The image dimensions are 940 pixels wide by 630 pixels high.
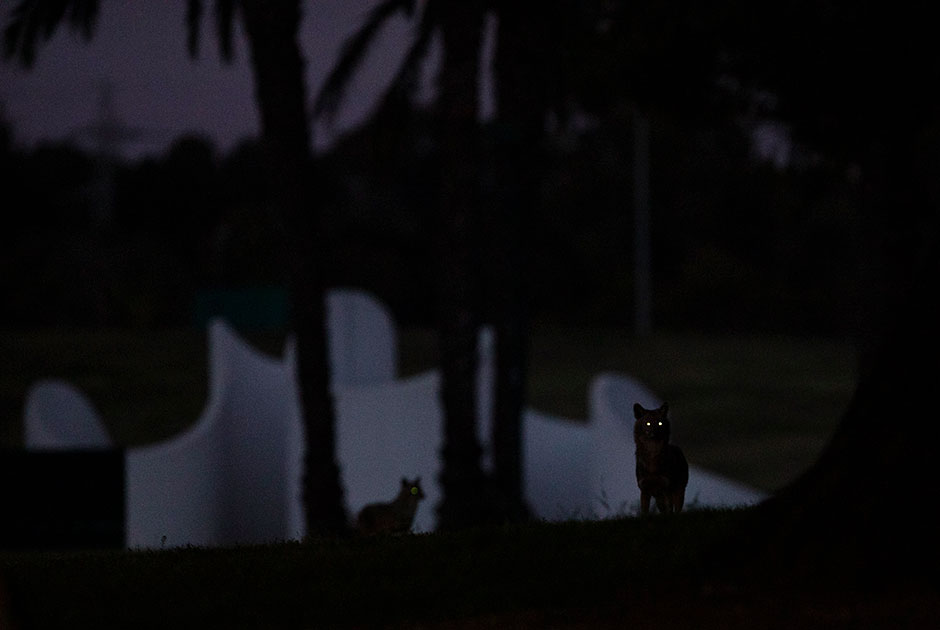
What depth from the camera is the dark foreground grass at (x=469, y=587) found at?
19.8 ft

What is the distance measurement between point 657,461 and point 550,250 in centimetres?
5363

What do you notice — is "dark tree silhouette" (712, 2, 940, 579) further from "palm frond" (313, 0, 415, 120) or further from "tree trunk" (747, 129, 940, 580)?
"palm frond" (313, 0, 415, 120)

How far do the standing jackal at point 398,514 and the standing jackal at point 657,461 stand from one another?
9.83 ft

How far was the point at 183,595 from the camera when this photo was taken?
6695 mm

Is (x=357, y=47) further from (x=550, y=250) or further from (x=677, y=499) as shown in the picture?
(x=550, y=250)

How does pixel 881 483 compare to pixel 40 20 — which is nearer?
pixel 881 483

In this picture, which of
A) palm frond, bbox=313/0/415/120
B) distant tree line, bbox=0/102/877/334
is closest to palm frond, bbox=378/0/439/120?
palm frond, bbox=313/0/415/120

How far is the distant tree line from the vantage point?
5891 centimetres

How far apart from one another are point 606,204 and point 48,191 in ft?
87.9

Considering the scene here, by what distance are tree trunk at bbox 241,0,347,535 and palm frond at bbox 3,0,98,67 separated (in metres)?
2.33

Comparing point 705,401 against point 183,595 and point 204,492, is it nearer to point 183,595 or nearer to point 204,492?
point 204,492

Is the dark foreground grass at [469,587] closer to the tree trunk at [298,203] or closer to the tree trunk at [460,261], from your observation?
the tree trunk at [298,203]

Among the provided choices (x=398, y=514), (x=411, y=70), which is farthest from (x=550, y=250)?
(x=398, y=514)

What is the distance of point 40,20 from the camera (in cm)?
1816
